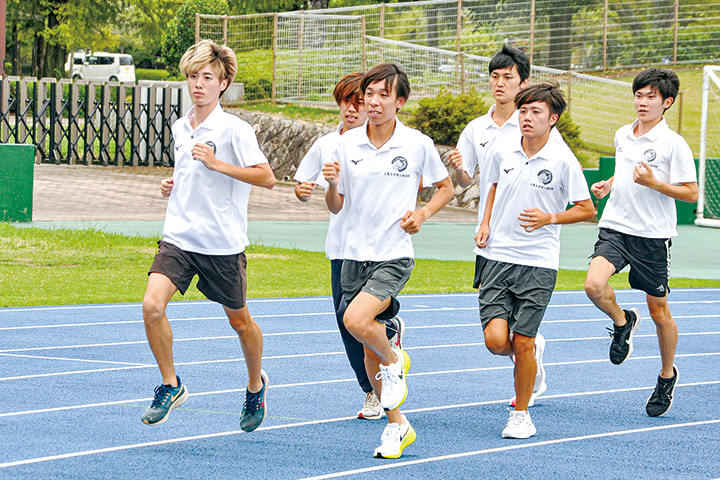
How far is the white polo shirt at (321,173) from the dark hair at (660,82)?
81.7 inches

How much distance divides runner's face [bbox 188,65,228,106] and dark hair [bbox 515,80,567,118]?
67.7 inches

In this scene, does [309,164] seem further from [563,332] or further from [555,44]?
[555,44]

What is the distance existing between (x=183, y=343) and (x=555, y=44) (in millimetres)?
19698

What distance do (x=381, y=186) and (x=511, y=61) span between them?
1.89m

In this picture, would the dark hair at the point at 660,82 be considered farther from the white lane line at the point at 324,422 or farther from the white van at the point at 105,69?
the white van at the point at 105,69

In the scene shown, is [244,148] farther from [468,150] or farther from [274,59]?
[274,59]

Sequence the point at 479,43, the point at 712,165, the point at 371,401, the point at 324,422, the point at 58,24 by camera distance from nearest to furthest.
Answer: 1. the point at 324,422
2. the point at 371,401
3. the point at 712,165
4. the point at 479,43
5. the point at 58,24

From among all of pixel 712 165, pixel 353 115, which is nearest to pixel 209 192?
pixel 353 115

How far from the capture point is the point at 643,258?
7.18m

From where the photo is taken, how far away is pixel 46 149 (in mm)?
30047

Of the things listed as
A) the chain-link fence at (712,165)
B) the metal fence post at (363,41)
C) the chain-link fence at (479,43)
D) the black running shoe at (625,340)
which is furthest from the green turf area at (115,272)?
the metal fence post at (363,41)

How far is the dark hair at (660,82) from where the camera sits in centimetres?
708

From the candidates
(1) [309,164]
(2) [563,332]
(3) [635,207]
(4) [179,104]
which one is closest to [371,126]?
(1) [309,164]

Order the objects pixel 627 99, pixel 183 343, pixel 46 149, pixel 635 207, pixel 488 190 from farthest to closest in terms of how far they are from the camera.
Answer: pixel 46 149
pixel 627 99
pixel 183 343
pixel 635 207
pixel 488 190
